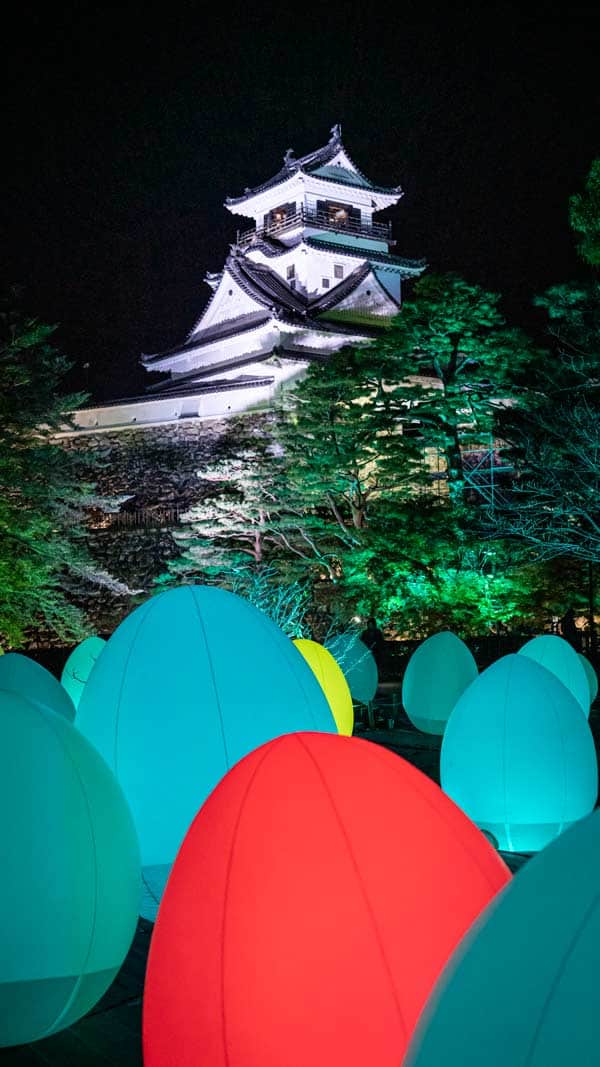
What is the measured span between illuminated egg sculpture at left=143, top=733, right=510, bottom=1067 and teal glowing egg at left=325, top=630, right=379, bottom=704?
11.4m

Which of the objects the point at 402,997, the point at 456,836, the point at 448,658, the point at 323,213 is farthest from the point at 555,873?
the point at 323,213

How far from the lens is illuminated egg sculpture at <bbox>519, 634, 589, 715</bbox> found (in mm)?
12125

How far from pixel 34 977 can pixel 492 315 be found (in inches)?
756

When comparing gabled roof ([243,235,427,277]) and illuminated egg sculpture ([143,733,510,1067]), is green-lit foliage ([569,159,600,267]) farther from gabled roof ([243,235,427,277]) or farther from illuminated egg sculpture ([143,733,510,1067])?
gabled roof ([243,235,427,277])

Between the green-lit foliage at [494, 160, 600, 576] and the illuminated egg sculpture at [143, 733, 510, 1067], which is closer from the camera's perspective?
the illuminated egg sculpture at [143, 733, 510, 1067]

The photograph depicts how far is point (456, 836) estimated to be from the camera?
325 cm

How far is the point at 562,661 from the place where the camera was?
1218cm

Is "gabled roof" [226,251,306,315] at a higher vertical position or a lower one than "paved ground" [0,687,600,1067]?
higher

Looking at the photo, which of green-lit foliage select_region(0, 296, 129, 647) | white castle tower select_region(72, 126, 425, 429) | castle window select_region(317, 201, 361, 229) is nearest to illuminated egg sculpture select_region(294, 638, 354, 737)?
green-lit foliage select_region(0, 296, 129, 647)

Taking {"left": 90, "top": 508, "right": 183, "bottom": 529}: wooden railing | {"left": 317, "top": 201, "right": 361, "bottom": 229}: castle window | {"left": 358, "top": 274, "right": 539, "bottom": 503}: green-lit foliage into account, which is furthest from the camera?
{"left": 317, "top": 201, "right": 361, "bottom": 229}: castle window

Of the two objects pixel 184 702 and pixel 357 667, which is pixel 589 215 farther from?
pixel 184 702

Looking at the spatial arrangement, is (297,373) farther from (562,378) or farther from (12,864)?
(12,864)

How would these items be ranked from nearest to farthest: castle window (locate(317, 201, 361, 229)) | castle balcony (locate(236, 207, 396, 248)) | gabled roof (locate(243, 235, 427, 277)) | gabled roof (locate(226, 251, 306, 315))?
gabled roof (locate(226, 251, 306, 315))
gabled roof (locate(243, 235, 427, 277))
castle balcony (locate(236, 207, 396, 248))
castle window (locate(317, 201, 361, 229))

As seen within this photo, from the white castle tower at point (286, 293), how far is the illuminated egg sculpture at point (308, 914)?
25.5 metres
